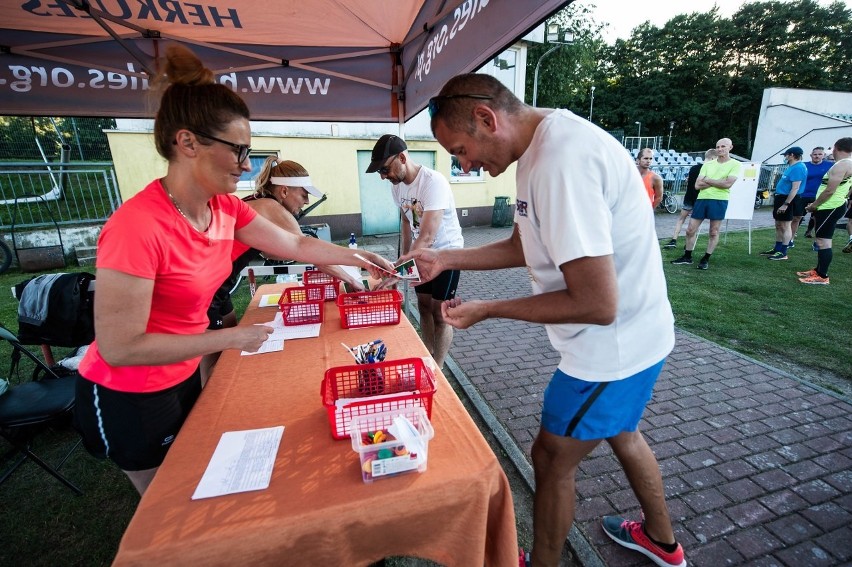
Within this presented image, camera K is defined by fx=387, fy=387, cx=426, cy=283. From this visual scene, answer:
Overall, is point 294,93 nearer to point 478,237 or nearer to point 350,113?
point 350,113

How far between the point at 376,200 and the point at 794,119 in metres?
25.6

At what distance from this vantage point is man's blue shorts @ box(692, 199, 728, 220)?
24.1 feet

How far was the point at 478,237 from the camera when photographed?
11.8 m

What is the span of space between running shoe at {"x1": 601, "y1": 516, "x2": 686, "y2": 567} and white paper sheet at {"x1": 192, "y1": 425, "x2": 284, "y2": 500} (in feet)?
6.32

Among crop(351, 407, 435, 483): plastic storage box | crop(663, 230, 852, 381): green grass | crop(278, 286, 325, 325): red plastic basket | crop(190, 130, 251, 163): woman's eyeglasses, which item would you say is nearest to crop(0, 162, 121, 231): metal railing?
crop(278, 286, 325, 325): red plastic basket

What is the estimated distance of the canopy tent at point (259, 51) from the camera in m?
2.77

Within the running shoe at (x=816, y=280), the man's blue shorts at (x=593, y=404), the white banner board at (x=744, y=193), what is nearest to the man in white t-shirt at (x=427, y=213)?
the man's blue shorts at (x=593, y=404)

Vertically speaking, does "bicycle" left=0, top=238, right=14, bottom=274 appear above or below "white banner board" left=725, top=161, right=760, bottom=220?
below

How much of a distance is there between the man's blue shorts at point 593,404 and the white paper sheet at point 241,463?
112cm

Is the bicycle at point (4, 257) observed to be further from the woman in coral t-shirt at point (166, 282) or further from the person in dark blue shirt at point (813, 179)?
the person in dark blue shirt at point (813, 179)

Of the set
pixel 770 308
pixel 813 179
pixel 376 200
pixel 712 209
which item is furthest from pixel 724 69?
pixel 770 308

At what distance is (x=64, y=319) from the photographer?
263 cm

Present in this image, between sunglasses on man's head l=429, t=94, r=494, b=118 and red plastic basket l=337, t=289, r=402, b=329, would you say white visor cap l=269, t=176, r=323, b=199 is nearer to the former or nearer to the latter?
red plastic basket l=337, t=289, r=402, b=329

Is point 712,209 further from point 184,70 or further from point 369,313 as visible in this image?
point 184,70
